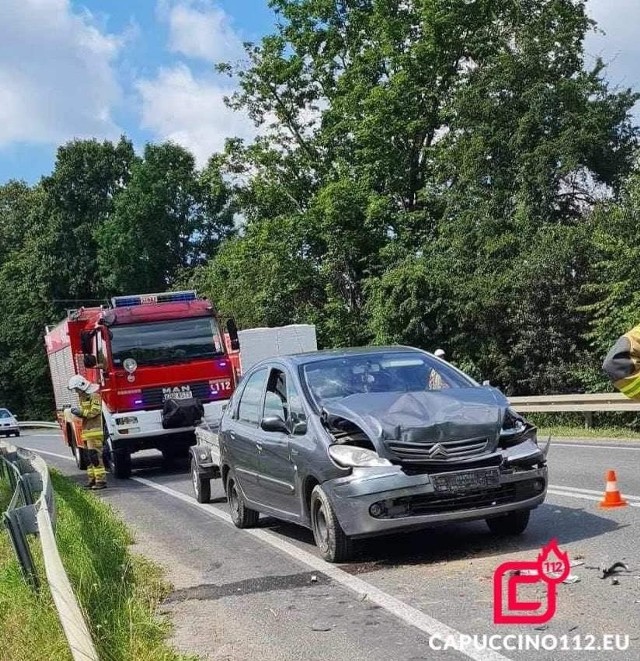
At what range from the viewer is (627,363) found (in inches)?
155

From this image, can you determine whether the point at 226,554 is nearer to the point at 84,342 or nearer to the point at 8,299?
the point at 84,342

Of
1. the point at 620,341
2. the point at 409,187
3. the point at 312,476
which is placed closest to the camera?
the point at 620,341

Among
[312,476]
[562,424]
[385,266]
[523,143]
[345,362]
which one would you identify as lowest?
[562,424]

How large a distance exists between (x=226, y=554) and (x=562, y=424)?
13.9 metres

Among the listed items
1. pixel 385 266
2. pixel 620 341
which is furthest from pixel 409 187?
pixel 620 341

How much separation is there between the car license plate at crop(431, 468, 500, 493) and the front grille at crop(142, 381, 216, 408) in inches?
428

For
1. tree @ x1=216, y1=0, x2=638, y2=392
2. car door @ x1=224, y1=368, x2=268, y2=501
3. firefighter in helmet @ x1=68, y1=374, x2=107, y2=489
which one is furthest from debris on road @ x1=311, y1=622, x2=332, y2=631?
tree @ x1=216, y1=0, x2=638, y2=392

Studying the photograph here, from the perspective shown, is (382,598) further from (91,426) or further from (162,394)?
(162,394)

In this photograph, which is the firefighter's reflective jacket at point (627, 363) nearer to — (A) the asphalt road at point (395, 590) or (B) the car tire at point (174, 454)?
(A) the asphalt road at point (395, 590)

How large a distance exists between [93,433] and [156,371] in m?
2.05

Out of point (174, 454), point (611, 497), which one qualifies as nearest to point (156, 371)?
point (174, 454)

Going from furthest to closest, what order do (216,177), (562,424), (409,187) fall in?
(216,177)
(409,187)
(562,424)

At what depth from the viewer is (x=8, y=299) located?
64.4 meters

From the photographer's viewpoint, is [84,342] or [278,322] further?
[278,322]
